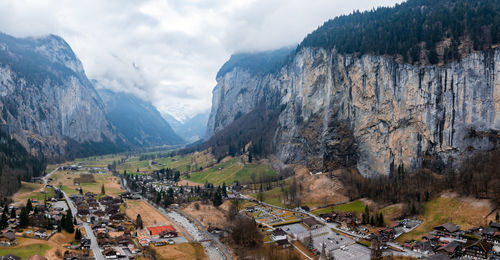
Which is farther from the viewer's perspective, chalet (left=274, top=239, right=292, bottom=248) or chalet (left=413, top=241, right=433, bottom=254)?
chalet (left=274, top=239, right=292, bottom=248)

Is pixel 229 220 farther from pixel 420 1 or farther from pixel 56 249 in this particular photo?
pixel 420 1

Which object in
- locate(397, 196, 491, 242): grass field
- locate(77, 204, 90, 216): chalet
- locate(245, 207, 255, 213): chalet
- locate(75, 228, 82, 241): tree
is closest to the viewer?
locate(397, 196, 491, 242): grass field

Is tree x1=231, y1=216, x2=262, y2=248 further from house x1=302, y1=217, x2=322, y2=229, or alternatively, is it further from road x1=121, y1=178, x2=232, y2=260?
house x1=302, y1=217, x2=322, y2=229

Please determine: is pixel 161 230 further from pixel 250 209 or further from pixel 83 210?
pixel 250 209

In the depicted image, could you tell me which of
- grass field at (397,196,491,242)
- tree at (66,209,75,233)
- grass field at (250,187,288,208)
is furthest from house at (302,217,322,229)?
tree at (66,209,75,233)

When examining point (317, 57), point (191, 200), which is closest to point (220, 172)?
point (191, 200)

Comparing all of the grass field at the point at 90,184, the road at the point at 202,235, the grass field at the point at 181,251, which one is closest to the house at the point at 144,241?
the grass field at the point at 181,251

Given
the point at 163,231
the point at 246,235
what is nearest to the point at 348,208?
the point at 246,235
